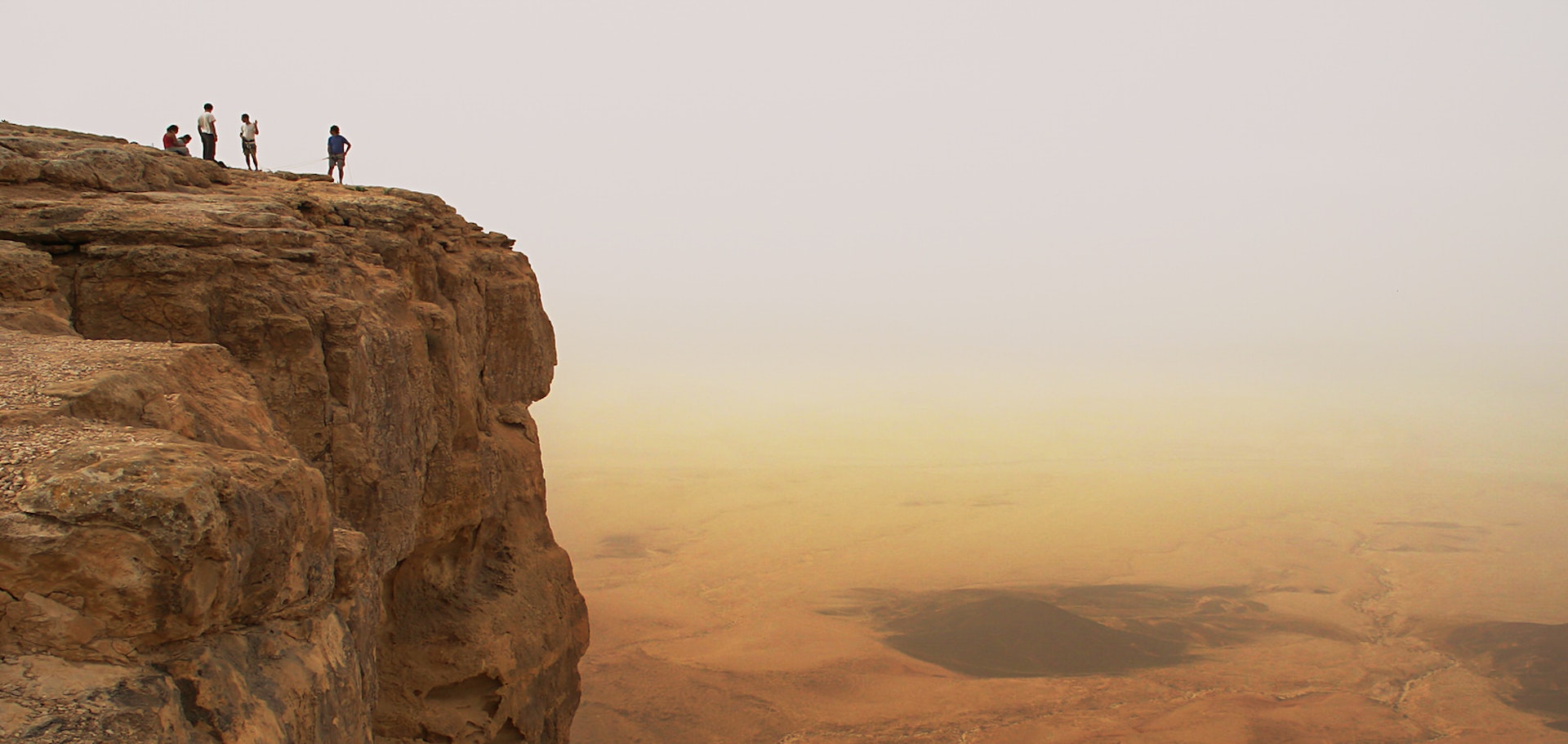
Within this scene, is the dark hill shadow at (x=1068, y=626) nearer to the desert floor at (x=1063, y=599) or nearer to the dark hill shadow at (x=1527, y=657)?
the desert floor at (x=1063, y=599)

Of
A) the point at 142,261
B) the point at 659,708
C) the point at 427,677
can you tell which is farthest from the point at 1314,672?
the point at 142,261

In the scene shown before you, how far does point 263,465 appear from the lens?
11.0 ft

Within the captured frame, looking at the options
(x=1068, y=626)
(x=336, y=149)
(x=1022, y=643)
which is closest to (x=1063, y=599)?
(x=1068, y=626)

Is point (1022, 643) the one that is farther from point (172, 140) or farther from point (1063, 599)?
point (172, 140)

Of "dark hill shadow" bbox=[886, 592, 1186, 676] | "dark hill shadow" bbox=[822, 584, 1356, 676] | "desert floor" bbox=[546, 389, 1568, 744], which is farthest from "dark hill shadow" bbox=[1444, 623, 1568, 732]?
"dark hill shadow" bbox=[886, 592, 1186, 676]

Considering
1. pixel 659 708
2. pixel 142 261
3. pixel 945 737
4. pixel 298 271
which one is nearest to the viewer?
pixel 142 261

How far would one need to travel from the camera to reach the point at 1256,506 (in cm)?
2902

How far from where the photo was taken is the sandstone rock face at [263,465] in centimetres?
278

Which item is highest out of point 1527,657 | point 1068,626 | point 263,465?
point 263,465

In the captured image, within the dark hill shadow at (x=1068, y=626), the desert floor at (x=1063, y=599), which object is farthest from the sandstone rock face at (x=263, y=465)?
the dark hill shadow at (x=1068, y=626)

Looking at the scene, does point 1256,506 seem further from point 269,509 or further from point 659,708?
point 269,509

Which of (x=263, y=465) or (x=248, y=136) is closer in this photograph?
(x=263, y=465)

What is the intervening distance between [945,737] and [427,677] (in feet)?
23.9

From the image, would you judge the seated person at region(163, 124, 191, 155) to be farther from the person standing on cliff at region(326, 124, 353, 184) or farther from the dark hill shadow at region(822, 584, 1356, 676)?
the dark hill shadow at region(822, 584, 1356, 676)
